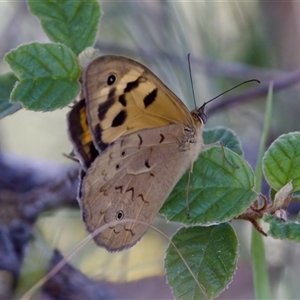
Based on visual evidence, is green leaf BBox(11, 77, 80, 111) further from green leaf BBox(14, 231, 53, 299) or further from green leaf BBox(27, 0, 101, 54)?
green leaf BBox(14, 231, 53, 299)

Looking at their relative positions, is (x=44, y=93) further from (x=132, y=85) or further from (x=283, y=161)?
(x=283, y=161)

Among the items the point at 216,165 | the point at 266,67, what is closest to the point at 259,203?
the point at 216,165

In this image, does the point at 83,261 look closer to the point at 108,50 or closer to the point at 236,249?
the point at 236,249

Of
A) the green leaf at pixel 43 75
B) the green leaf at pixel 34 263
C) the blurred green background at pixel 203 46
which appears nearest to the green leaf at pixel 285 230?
the green leaf at pixel 43 75

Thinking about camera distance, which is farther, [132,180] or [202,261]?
[132,180]

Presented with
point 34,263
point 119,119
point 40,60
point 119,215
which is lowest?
point 34,263

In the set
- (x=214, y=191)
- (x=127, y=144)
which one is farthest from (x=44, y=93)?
(x=214, y=191)
